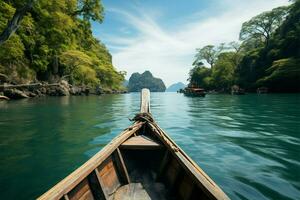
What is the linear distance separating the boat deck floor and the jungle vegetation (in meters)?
43.4

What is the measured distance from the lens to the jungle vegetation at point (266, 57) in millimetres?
44375

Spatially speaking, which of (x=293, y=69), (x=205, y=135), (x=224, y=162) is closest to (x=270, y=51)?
(x=293, y=69)

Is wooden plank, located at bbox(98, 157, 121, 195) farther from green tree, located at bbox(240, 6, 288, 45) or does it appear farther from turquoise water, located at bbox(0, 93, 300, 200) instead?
green tree, located at bbox(240, 6, 288, 45)

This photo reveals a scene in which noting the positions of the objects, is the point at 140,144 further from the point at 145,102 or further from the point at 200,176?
the point at 145,102

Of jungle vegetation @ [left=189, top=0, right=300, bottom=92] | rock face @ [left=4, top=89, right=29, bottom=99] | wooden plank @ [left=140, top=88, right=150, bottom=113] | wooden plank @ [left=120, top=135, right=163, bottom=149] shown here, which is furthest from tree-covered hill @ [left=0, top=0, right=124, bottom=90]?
jungle vegetation @ [left=189, top=0, right=300, bottom=92]

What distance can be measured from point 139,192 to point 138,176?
689mm

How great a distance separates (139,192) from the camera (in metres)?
4.23

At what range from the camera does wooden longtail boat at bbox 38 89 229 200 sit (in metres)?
3.16

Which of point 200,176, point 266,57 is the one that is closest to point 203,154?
point 200,176

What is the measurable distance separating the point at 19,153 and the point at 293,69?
44.4 metres

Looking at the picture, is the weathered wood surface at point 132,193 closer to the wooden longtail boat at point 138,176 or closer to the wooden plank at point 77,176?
the wooden longtail boat at point 138,176

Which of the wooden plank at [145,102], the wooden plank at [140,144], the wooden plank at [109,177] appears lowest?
the wooden plank at [109,177]

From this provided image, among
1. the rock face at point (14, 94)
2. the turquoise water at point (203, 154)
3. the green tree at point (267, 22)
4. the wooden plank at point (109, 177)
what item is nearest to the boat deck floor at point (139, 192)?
the wooden plank at point (109, 177)

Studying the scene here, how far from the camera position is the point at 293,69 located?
39812mm
